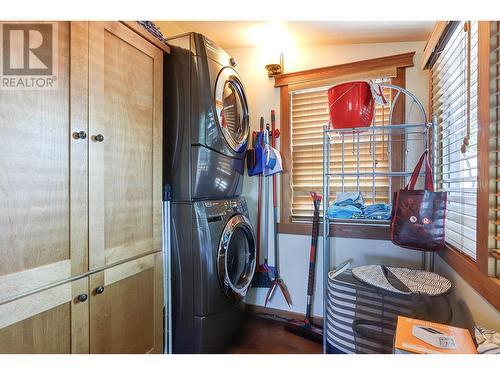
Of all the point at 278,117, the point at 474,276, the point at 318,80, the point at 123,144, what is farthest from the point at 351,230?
the point at 123,144

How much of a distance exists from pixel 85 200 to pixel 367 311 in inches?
56.8

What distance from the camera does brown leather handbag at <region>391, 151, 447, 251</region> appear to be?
1363 millimetres

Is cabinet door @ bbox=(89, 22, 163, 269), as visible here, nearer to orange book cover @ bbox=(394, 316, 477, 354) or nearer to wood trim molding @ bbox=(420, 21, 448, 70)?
orange book cover @ bbox=(394, 316, 477, 354)

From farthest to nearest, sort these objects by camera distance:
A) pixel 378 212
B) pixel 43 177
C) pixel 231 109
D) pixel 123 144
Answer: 1. pixel 231 109
2. pixel 378 212
3. pixel 123 144
4. pixel 43 177

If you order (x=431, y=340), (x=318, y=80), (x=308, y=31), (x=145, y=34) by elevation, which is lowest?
(x=431, y=340)

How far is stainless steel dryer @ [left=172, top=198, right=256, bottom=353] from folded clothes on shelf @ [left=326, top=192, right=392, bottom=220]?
2.46 ft

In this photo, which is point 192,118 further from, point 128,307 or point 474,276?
point 474,276

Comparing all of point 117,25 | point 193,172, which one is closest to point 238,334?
point 193,172

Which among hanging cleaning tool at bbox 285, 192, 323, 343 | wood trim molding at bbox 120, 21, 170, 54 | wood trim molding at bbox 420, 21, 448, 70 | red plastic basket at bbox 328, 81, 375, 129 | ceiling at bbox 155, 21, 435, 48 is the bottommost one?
hanging cleaning tool at bbox 285, 192, 323, 343

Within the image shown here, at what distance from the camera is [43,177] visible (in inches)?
37.6

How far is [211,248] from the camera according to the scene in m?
1.64

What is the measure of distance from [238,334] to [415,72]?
7.76 feet

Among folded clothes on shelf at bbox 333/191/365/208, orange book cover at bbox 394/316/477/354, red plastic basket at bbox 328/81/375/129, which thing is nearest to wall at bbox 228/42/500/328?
folded clothes on shelf at bbox 333/191/365/208
